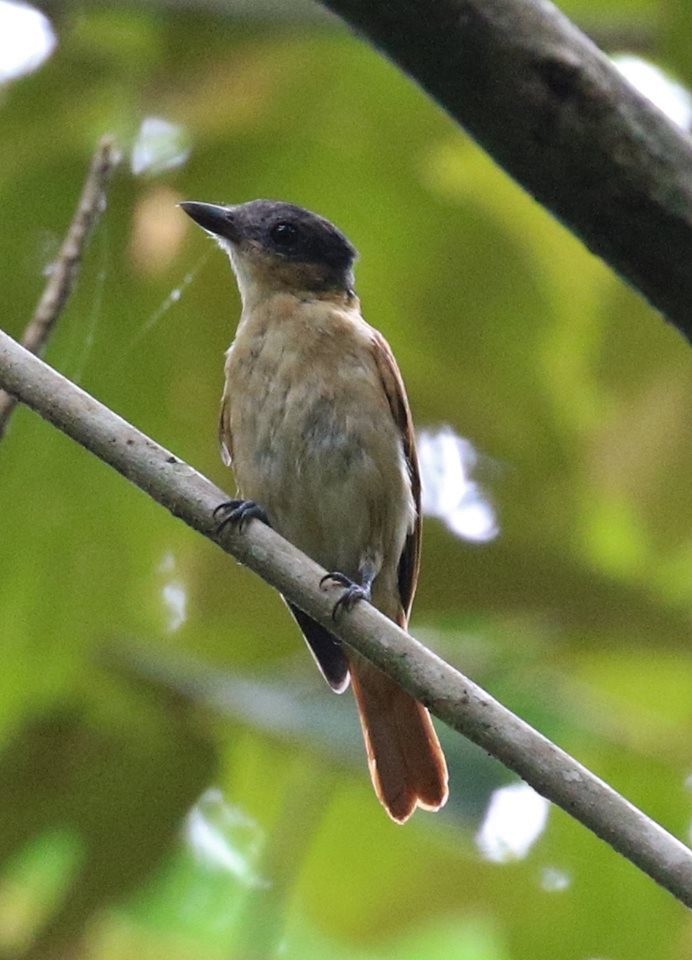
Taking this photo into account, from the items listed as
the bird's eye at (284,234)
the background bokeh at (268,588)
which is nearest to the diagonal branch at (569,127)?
the background bokeh at (268,588)

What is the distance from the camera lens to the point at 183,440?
3363 mm

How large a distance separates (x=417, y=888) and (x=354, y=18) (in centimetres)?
194

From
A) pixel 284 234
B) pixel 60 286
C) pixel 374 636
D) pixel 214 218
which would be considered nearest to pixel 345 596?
pixel 374 636

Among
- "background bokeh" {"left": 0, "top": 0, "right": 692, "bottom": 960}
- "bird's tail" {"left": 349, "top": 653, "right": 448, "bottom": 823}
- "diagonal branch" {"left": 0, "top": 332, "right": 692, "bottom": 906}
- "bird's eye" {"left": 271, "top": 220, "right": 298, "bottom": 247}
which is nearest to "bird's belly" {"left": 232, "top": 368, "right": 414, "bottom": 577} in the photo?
"background bokeh" {"left": 0, "top": 0, "right": 692, "bottom": 960}

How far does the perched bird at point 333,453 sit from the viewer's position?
358 centimetres

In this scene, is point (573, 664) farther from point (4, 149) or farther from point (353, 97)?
point (4, 149)

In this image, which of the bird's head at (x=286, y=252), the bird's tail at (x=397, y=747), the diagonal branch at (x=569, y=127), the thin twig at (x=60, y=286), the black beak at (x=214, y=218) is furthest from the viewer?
the bird's head at (x=286, y=252)

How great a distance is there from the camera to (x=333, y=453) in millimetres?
3605

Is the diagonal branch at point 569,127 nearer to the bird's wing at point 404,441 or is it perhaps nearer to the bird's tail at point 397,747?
the bird's tail at point 397,747

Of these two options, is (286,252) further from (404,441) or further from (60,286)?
(60,286)

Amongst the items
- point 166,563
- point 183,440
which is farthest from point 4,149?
point 166,563

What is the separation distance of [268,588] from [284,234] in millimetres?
1102

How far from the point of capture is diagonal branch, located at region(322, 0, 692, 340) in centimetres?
220

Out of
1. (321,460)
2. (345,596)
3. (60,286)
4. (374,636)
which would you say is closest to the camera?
(374,636)
